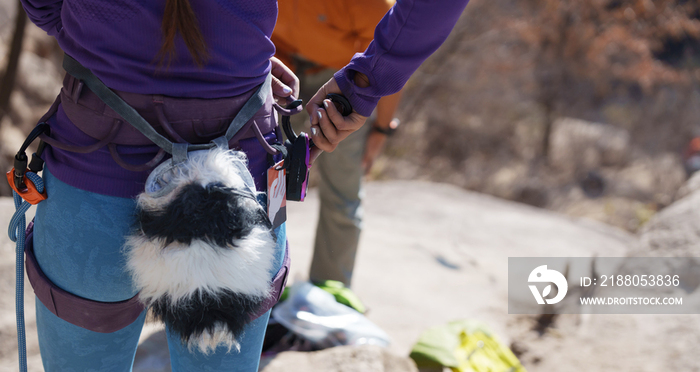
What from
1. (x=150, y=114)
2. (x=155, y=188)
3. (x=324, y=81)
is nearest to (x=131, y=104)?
(x=150, y=114)

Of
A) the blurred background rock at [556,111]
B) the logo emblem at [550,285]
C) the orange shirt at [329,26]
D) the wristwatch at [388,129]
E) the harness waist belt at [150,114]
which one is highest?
the blurred background rock at [556,111]

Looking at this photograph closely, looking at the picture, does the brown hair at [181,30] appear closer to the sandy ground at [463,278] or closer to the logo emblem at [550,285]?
the sandy ground at [463,278]

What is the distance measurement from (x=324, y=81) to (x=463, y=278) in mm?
1935

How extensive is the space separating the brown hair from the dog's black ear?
8.3 inches

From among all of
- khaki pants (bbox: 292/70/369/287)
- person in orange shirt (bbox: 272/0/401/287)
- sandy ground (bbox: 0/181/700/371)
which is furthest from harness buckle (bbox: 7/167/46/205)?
khaki pants (bbox: 292/70/369/287)

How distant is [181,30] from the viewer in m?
0.76

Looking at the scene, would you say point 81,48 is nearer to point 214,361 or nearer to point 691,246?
point 214,361

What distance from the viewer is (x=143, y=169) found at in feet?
2.66

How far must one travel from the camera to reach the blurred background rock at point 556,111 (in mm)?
7520

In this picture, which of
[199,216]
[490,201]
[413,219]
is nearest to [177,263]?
[199,216]

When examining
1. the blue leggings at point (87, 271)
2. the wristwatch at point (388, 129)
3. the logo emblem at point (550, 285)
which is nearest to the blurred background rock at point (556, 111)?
the logo emblem at point (550, 285)

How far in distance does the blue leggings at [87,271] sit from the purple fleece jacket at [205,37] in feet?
0.71

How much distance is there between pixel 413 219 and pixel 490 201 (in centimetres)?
126

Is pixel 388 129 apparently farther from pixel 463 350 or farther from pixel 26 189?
pixel 26 189
